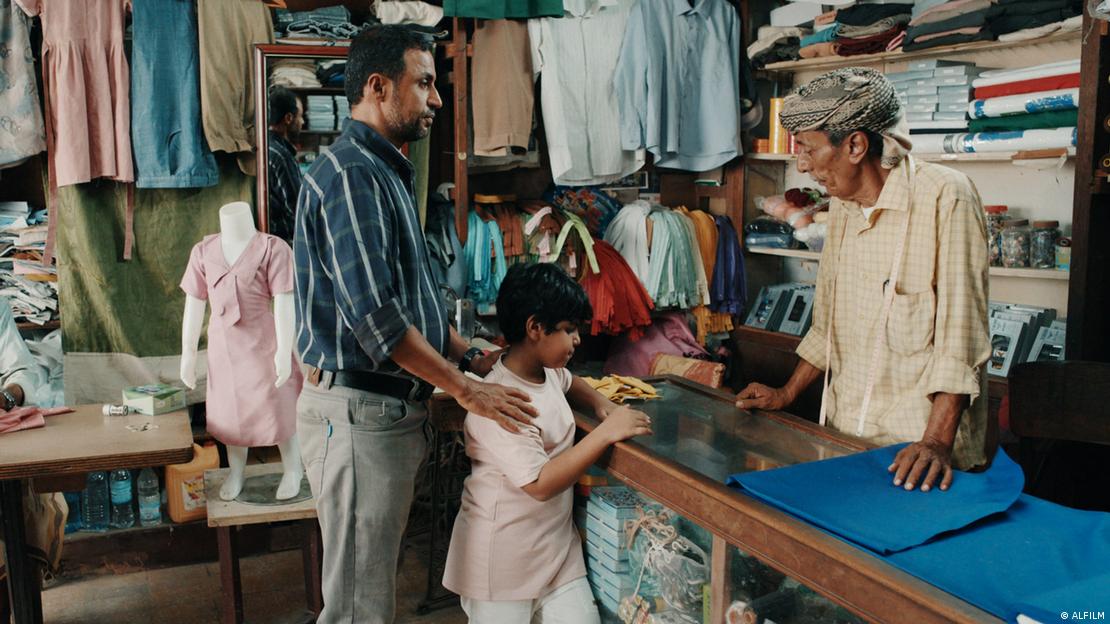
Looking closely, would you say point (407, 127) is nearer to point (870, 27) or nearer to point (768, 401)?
point (768, 401)

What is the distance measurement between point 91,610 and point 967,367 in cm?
328

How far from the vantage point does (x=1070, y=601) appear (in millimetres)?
1204

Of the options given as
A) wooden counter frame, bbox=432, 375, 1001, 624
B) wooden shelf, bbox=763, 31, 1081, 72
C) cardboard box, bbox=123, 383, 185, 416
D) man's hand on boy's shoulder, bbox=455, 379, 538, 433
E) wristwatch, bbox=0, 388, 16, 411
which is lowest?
cardboard box, bbox=123, 383, 185, 416

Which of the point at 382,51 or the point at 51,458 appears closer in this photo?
the point at 382,51

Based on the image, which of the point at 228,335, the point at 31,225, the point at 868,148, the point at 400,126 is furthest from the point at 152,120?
the point at 868,148

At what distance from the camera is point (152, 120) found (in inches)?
163

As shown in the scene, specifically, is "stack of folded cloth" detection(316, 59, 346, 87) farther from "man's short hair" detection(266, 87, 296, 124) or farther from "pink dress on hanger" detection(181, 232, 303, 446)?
"pink dress on hanger" detection(181, 232, 303, 446)

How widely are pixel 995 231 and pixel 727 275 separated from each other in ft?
4.99

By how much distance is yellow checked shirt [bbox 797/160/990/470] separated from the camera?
76.7 inches

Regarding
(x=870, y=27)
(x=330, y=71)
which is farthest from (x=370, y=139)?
(x=870, y=27)

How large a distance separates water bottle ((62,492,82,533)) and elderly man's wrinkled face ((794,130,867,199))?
132 inches

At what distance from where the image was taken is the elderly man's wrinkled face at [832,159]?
2.06 metres

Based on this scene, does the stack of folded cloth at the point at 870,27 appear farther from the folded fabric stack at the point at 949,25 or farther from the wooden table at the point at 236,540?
the wooden table at the point at 236,540

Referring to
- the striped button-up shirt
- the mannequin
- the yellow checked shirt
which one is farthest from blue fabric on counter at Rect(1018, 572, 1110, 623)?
the mannequin
